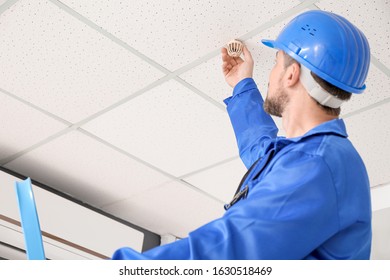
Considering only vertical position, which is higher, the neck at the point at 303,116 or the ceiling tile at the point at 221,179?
the ceiling tile at the point at 221,179

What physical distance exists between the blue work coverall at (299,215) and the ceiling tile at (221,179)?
169 cm

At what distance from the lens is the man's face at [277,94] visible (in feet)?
4.95

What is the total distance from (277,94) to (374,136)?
1.21m

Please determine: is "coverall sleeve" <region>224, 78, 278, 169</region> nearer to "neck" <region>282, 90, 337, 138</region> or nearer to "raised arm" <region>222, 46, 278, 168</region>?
"raised arm" <region>222, 46, 278, 168</region>

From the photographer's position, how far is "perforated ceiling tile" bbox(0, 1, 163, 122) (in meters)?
2.01

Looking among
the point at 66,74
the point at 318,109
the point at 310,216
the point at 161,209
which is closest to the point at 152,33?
the point at 66,74

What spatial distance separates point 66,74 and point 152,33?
517 mm

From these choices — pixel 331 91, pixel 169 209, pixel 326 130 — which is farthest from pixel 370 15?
pixel 169 209

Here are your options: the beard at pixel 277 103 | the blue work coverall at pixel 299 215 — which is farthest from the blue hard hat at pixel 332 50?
the blue work coverall at pixel 299 215

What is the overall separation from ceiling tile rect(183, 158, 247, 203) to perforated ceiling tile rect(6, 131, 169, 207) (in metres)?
0.21

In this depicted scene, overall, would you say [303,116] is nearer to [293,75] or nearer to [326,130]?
[293,75]

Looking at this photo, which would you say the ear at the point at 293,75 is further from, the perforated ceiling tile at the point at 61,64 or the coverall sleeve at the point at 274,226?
the perforated ceiling tile at the point at 61,64

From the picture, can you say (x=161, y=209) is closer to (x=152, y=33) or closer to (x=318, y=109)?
(x=152, y=33)

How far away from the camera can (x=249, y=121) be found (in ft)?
6.37
